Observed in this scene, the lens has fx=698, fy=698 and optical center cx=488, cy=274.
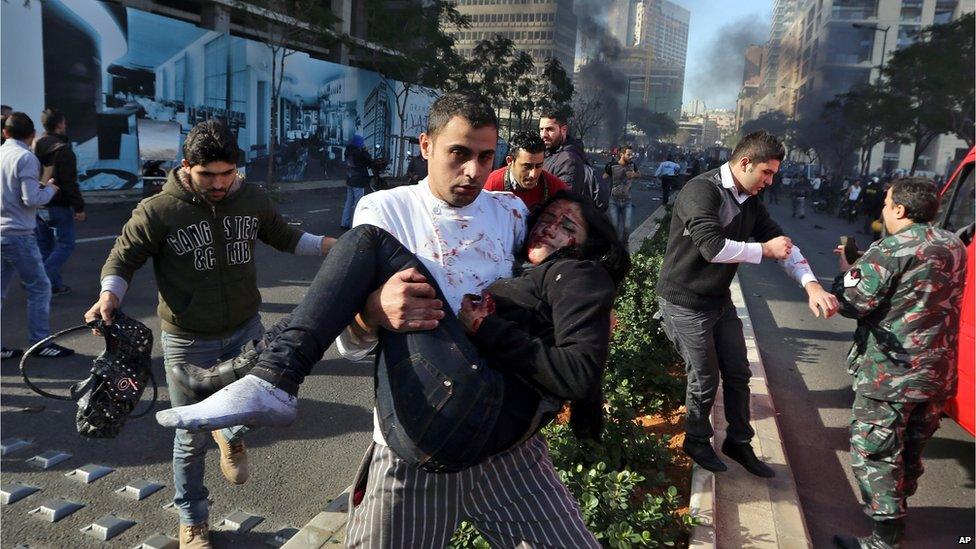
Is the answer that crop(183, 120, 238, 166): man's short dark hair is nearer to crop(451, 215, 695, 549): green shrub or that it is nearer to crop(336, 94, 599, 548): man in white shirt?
crop(336, 94, 599, 548): man in white shirt

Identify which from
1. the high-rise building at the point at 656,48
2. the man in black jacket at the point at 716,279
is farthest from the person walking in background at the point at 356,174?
the high-rise building at the point at 656,48

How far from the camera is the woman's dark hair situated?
1.80 m

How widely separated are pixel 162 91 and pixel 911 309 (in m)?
18.0

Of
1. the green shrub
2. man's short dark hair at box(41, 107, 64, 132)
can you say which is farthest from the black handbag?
man's short dark hair at box(41, 107, 64, 132)

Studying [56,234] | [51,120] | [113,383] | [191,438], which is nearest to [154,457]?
[191,438]

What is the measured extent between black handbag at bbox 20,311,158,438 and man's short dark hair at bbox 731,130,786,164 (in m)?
2.92

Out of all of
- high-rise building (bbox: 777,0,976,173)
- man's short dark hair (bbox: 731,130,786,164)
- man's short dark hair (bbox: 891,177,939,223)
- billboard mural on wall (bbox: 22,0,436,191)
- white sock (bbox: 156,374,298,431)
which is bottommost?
white sock (bbox: 156,374,298,431)

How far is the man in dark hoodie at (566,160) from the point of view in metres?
5.26

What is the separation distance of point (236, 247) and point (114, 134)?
50.3 ft

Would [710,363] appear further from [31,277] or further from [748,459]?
[31,277]

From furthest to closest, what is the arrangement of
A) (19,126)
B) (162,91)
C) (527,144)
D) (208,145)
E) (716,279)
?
(162,91)
(19,126)
(527,144)
(716,279)
(208,145)

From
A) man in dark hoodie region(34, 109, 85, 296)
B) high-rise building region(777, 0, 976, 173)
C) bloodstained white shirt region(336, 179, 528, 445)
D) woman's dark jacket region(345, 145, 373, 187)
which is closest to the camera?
bloodstained white shirt region(336, 179, 528, 445)

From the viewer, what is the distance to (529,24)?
76.1 metres

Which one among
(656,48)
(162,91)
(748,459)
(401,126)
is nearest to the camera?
(748,459)
